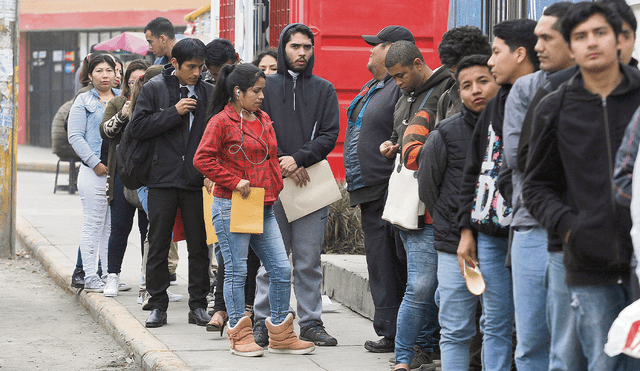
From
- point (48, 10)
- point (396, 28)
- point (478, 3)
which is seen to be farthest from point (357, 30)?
point (48, 10)

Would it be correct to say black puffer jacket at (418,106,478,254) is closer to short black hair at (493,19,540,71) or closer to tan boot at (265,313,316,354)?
short black hair at (493,19,540,71)

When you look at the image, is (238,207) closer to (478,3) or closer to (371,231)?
(371,231)

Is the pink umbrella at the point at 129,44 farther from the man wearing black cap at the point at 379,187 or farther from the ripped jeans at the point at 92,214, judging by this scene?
the man wearing black cap at the point at 379,187

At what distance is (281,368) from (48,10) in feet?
84.3

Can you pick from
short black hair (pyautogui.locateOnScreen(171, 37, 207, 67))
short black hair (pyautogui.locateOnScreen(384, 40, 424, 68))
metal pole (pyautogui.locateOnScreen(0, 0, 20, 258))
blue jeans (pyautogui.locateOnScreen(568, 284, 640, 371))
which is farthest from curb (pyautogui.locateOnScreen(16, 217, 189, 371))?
blue jeans (pyautogui.locateOnScreen(568, 284, 640, 371))

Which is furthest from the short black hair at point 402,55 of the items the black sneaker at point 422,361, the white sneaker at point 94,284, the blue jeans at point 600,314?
the white sneaker at point 94,284

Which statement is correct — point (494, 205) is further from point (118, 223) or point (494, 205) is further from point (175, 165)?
point (118, 223)

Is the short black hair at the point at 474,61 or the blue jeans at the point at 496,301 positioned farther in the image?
the short black hair at the point at 474,61

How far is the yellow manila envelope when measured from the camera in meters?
5.38

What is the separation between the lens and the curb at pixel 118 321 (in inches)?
211

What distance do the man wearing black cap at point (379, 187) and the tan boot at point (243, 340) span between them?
2.50 ft

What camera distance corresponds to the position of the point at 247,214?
5383mm

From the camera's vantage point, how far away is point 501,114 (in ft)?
12.3

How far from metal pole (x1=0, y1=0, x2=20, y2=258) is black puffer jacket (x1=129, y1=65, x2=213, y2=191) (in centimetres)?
423
